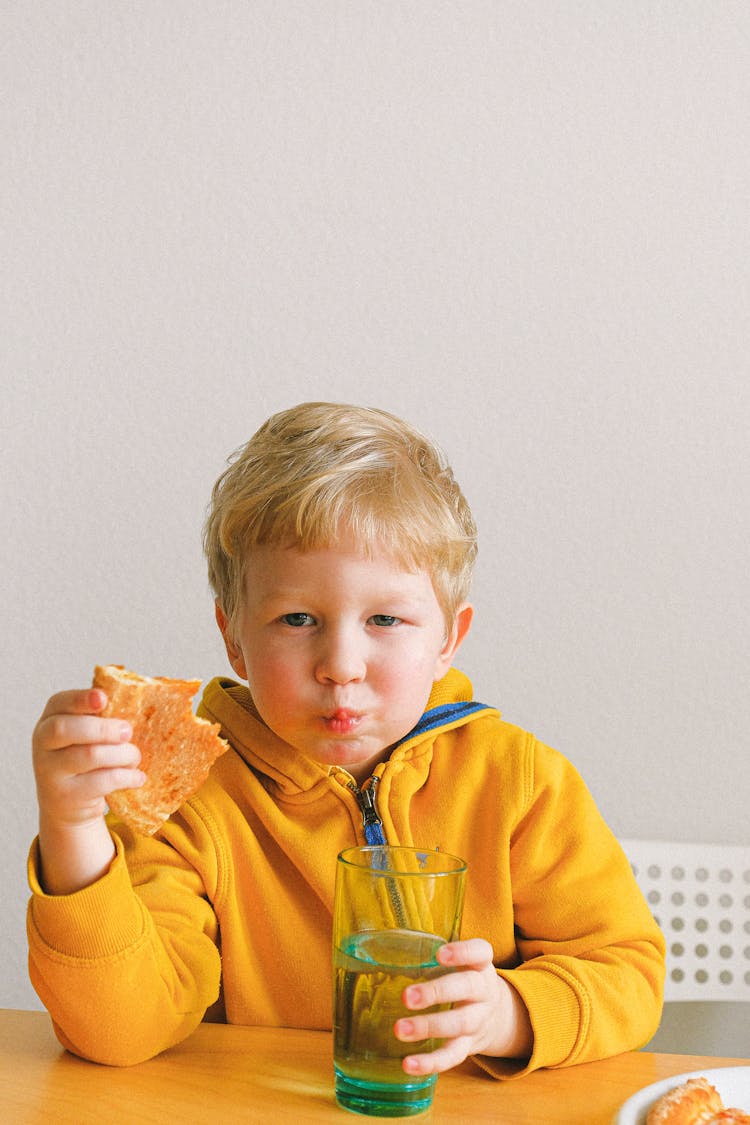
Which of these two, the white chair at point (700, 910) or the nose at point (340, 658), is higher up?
the nose at point (340, 658)

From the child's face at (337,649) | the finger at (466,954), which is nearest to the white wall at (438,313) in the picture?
the child's face at (337,649)

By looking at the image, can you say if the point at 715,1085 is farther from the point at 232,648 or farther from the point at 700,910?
the point at 700,910

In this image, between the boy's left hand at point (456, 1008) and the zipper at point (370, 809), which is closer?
the boy's left hand at point (456, 1008)

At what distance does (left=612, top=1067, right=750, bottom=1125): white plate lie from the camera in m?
0.67

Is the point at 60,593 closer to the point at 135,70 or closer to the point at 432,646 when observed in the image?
the point at 135,70

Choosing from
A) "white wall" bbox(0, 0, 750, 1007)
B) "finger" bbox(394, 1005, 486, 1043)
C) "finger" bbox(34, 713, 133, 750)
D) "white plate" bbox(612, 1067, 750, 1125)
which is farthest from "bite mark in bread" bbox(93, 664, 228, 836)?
"white wall" bbox(0, 0, 750, 1007)

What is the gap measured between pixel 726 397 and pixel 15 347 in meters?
1.01

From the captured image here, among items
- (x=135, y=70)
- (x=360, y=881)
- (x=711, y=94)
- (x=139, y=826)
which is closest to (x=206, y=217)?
(x=135, y=70)

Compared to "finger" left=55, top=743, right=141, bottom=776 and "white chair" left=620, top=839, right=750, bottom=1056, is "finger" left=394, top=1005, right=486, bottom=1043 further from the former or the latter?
"white chair" left=620, top=839, right=750, bottom=1056

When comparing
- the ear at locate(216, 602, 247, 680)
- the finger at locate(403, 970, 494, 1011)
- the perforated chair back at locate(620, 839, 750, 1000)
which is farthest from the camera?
the perforated chair back at locate(620, 839, 750, 1000)

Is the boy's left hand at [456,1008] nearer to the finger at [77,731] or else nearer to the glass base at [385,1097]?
the glass base at [385,1097]

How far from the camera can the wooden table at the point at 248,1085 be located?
70 cm

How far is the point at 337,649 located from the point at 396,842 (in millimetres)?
200

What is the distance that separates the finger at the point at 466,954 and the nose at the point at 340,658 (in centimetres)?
24
